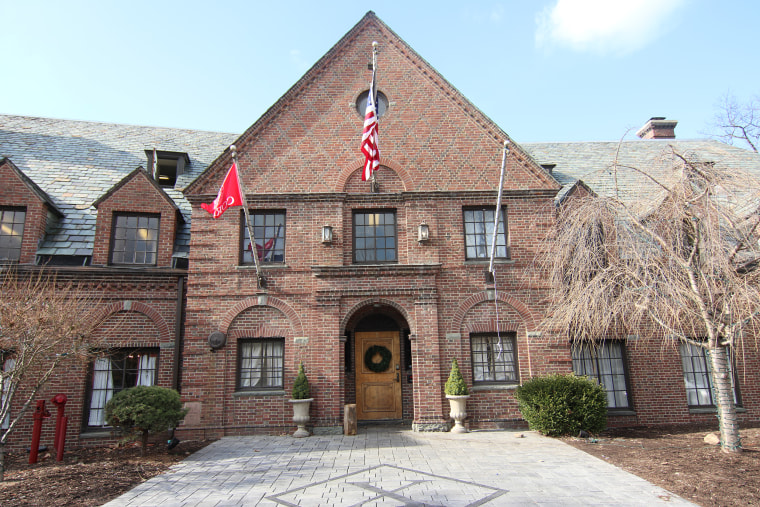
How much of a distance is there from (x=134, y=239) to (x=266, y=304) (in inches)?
160

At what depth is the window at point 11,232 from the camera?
12188mm

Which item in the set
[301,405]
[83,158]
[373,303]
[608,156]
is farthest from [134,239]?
[608,156]

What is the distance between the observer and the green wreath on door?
1293 centimetres

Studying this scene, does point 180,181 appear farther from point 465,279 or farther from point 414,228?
point 465,279

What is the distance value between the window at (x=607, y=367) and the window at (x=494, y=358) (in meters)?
1.88

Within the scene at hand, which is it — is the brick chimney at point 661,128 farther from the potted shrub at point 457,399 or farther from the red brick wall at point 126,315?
the red brick wall at point 126,315

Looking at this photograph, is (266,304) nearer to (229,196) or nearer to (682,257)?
(229,196)

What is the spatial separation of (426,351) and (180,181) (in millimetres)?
9345

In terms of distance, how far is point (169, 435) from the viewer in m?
11.2

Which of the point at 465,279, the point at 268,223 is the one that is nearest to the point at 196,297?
the point at 268,223

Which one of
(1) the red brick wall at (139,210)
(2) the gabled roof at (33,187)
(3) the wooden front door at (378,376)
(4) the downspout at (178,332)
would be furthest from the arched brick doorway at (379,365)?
(2) the gabled roof at (33,187)

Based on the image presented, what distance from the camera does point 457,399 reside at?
1117 centimetres

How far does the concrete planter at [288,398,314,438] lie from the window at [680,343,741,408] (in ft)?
32.7

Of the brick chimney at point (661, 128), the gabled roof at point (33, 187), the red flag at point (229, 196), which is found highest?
the brick chimney at point (661, 128)
